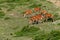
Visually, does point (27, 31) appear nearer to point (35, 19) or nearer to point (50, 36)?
point (35, 19)

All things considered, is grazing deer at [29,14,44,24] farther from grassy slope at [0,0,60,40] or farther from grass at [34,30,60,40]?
grass at [34,30,60,40]

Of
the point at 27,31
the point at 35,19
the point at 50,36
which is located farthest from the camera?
the point at 35,19

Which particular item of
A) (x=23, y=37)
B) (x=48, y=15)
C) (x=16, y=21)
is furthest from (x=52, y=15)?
(x=23, y=37)

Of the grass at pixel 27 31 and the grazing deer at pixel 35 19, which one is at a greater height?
the grazing deer at pixel 35 19

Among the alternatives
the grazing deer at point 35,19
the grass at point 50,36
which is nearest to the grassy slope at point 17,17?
the grazing deer at point 35,19

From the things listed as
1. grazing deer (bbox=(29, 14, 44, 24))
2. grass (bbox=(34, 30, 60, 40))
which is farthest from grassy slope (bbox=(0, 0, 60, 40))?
grass (bbox=(34, 30, 60, 40))

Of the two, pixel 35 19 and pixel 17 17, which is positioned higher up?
pixel 35 19

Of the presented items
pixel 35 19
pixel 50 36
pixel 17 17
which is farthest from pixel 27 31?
pixel 17 17

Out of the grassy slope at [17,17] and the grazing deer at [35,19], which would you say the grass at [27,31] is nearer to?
the grassy slope at [17,17]
